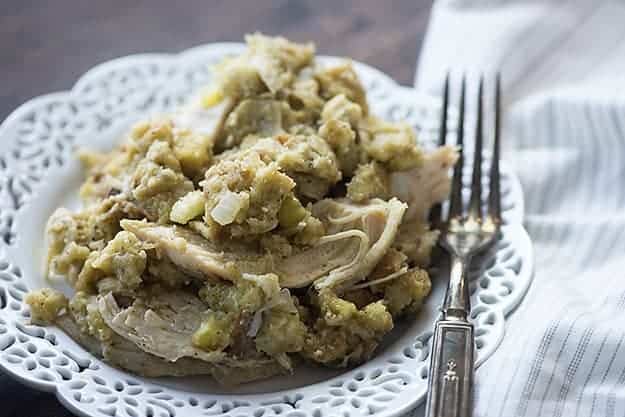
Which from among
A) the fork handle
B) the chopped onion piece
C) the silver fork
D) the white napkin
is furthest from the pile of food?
the white napkin

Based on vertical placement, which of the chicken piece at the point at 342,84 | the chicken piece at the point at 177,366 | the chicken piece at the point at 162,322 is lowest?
the chicken piece at the point at 177,366

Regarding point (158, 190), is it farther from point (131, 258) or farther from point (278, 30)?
point (278, 30)

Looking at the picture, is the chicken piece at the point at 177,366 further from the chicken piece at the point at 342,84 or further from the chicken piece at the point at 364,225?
the chicken piece at the point at 342,84

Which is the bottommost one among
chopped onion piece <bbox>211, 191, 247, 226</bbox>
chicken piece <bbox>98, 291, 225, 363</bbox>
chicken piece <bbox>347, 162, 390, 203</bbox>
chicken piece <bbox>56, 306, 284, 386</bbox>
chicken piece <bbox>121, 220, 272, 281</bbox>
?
chicken piece <bbox>56, 306, 284, 386</bbox>

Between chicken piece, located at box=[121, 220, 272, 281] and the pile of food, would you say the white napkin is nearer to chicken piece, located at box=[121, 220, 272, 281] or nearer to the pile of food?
the pile of food

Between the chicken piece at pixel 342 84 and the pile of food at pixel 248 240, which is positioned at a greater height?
the chicken piece at pixel 342 84

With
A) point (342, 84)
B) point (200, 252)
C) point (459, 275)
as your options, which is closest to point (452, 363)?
point (459, 275)

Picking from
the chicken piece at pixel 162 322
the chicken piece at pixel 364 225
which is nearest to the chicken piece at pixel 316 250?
the chicken piece at pixel 364 225

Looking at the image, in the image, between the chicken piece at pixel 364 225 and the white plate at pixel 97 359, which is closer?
the white plate at pixel 97 359
